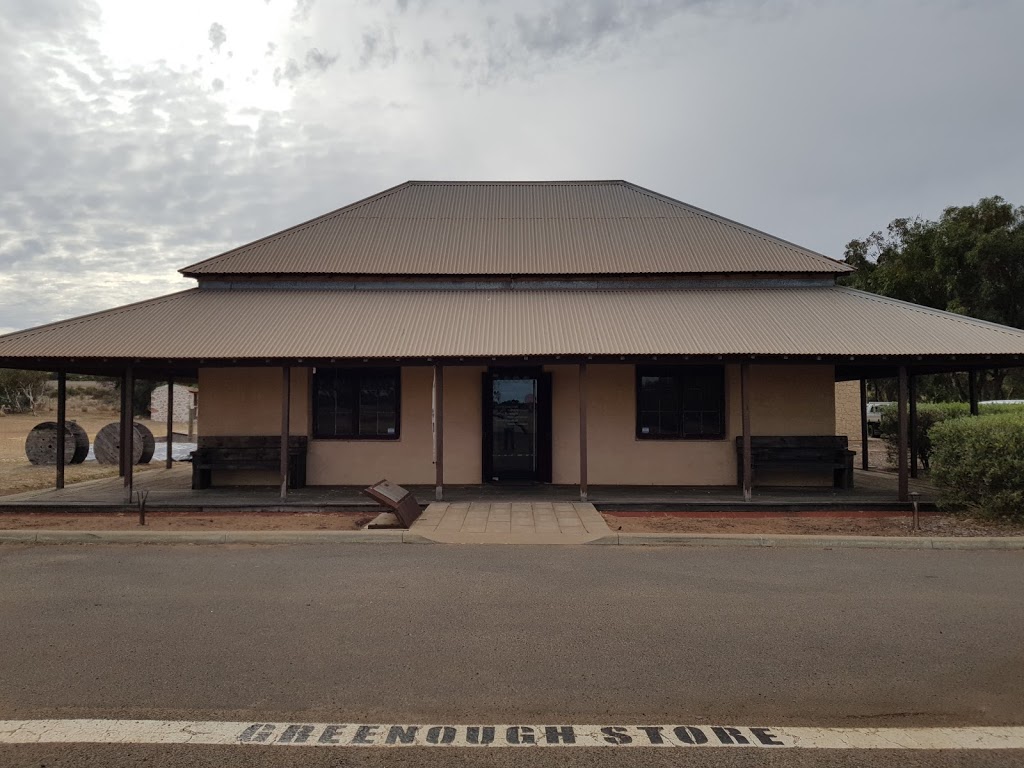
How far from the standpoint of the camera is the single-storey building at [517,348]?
34.9ft

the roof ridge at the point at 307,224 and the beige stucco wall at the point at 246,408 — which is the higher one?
the roof ridge at the point at 307,224

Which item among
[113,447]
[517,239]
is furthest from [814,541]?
[113,447]

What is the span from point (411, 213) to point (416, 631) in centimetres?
1233

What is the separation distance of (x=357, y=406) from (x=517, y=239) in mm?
5092

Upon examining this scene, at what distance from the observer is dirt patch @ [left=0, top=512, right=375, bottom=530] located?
930 cm

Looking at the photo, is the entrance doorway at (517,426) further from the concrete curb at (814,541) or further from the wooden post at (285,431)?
the concrete curb at (814,541)

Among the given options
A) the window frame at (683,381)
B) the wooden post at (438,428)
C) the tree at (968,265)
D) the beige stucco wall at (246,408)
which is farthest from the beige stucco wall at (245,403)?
the tree at (968,265)

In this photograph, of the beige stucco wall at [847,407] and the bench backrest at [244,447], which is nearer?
the bench backrest at [244,447]

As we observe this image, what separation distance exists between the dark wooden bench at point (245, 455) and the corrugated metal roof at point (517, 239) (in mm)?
3417

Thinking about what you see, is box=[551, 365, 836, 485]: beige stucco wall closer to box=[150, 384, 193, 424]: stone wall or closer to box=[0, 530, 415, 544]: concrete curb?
box=[0, 530, 415, 544]: concrete curb

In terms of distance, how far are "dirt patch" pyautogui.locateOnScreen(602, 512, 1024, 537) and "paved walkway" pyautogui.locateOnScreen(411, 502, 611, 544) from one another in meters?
0.45

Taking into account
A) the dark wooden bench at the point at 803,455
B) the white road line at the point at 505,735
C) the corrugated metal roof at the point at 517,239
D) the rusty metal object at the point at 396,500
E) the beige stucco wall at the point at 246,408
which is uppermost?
the corrugated metal roof at the point at 517,239

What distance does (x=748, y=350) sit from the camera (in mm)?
10242

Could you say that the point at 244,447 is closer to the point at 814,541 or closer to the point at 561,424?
the point at 561,424
